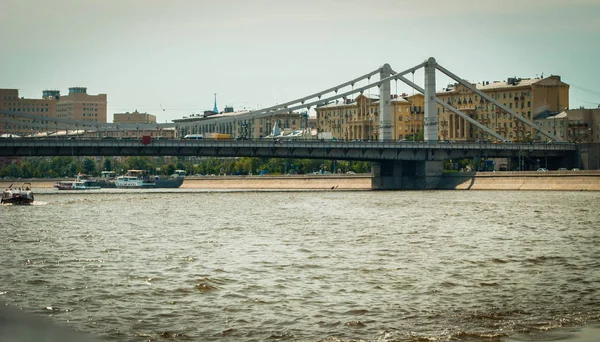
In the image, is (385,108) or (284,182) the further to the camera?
(284,182)

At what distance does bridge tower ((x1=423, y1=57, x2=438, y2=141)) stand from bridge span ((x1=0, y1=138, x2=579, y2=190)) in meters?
3.66

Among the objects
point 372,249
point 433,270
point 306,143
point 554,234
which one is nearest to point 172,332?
point 433,270

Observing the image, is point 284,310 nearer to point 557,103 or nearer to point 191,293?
point 191,293

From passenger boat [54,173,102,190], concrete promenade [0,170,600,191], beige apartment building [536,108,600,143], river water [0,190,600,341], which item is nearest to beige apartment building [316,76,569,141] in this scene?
beige apartment building [536,108,600,143]

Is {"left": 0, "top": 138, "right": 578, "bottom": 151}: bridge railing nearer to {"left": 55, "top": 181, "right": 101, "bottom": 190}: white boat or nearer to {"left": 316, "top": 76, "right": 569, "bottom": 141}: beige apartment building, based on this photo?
{"left": 316, "top": 76, "right": 569, "bottom": 141}: beige apartment building

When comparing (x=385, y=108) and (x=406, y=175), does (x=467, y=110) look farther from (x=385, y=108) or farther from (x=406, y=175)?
(x=406, y=175)

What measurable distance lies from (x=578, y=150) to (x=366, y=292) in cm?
8768

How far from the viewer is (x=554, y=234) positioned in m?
32.5

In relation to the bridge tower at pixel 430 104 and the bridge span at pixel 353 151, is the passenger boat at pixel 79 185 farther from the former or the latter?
the bridge tower at pixel 430 104

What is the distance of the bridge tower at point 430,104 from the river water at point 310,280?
195 ft

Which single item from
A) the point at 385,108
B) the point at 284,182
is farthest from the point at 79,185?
the point at 385,108

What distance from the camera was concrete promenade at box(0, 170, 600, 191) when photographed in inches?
3229

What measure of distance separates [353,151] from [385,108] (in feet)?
57.3

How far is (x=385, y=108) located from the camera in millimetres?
105438
